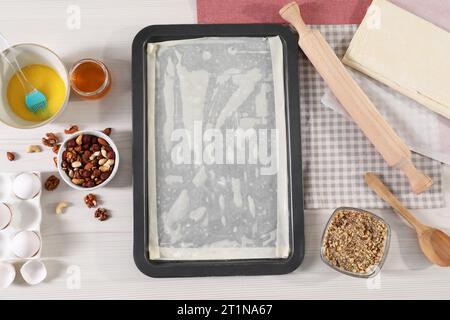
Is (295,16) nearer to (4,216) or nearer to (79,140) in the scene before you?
(79,140)

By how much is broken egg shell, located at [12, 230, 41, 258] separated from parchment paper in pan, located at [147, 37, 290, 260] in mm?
198

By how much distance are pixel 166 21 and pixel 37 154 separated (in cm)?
34

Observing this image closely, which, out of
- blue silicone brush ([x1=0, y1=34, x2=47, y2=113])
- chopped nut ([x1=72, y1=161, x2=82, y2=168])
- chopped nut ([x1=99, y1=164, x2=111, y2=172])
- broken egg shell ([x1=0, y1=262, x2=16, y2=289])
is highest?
blue silicone brush ([x1=0, y1=34, x2=47, y2=113])

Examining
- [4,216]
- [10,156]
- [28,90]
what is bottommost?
[4,216]

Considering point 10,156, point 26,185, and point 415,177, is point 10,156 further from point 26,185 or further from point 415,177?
point 415,177

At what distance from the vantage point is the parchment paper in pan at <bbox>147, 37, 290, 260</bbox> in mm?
816

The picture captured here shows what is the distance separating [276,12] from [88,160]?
43cm

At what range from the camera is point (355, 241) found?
792 mm

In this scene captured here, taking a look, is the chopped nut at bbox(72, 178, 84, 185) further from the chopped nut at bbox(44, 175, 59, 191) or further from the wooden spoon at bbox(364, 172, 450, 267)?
the wooden spoon at bbox(364, 172, 450, 267)

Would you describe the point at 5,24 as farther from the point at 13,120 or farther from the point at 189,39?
the point at 189,39

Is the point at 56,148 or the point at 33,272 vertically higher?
the point at 56,148

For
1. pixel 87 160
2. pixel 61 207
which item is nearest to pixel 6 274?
pixel 61 207

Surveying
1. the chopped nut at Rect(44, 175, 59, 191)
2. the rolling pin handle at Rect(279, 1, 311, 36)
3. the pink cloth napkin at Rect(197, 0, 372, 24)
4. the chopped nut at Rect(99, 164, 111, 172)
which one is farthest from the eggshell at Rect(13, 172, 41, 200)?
the rolling pin handle at Rect(279, 1, 311, 36)

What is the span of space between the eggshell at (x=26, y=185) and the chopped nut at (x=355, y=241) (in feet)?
1.66
